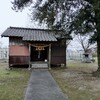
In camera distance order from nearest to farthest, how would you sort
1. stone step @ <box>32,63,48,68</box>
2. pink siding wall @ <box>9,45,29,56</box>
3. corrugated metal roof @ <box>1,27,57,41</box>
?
corrugated metal roof @ <box>1,27,57,41</box>
pink siding wall @ <box>9,45,29,56</box>
stone step @ <box>32,63,48,68</box>

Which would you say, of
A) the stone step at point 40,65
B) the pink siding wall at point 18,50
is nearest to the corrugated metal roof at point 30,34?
the pink siding wall at point 18,50

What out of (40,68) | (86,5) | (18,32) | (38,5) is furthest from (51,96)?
(18,32)

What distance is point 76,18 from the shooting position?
52.2 ft

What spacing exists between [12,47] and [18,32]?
6.95 ft

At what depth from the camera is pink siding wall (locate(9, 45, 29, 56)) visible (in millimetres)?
24562

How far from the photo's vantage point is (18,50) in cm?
2472

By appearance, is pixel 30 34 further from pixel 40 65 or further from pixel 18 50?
pixel 40 65

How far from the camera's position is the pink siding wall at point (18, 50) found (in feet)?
80.6

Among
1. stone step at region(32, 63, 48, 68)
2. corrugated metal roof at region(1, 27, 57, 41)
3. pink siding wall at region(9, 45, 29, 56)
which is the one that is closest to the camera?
corrugated metal roof at region(1, 27, 57, 41)

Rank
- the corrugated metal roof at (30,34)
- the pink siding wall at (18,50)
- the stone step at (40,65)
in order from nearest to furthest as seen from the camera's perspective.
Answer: the corrugated metal roof at (30,34) < the pink siding wall at (18,50) < the stone step at (40,65)

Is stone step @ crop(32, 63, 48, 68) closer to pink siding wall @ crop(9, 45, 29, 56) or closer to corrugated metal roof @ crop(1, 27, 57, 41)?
→ pink siding wall @ crop(9, 45, 29, 56)

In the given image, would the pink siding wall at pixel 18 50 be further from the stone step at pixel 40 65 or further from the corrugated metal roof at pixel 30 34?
the stone step at pixel 40 65

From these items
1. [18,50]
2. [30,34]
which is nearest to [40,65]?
[18,50]

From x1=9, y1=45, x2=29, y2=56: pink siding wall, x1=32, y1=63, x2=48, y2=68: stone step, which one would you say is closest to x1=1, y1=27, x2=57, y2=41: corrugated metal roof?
x1=9, y1=45, x2=29, y2=56: pink siding wall
